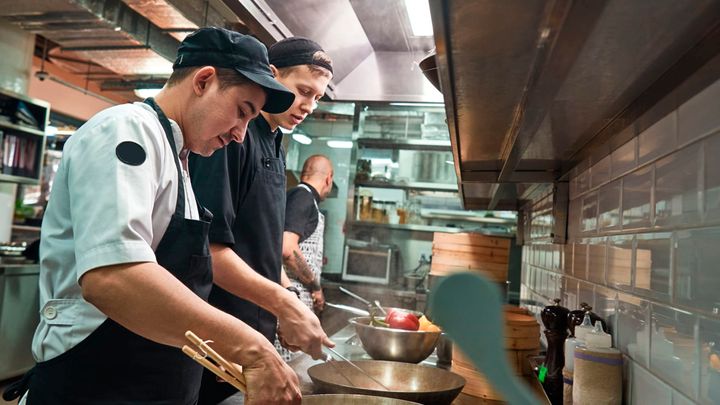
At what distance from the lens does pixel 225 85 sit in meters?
1.08

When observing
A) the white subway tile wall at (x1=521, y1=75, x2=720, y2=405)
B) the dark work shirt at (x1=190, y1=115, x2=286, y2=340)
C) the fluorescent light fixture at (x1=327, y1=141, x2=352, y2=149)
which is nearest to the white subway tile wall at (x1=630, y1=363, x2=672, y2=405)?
the white subway tile wall at (x1=521, y1=75, x2=720, y2=405)

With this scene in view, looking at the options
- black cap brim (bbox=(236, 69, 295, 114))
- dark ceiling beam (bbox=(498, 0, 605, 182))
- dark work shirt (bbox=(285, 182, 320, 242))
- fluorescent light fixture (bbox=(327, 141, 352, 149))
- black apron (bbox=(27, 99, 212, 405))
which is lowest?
black apron (bbox=(27, 99, 212, 405))

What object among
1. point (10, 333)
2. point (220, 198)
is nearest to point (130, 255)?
point (220, 198)

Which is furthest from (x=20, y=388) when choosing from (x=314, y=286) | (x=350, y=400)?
(x=314, y=286)

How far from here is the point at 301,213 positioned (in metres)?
2.77

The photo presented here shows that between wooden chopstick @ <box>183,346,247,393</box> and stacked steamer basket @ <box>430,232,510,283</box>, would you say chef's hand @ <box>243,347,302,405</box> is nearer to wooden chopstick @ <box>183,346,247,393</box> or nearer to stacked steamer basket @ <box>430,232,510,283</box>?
wooden chopstick @ <box>183,346,247,393</box>

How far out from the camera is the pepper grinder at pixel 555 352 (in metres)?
1.24

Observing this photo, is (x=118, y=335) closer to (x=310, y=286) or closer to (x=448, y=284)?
(x=448, y=284)

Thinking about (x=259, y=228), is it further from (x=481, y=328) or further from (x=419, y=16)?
(x=481, y=328)

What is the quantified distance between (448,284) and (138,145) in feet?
2.63

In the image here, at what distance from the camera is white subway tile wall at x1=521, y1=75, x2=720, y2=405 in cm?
67

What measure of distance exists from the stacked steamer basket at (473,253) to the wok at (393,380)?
5.25 feet

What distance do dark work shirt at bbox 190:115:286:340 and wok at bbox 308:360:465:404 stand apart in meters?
0.41

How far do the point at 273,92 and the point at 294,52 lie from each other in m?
0.49
